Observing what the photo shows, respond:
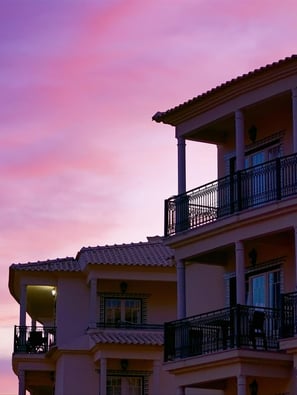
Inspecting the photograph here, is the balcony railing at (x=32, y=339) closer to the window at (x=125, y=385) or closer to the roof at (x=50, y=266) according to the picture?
the roof at (x=50, y=266)

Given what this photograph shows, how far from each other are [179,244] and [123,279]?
12.2 meters

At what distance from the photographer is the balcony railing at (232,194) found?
97.3 ft

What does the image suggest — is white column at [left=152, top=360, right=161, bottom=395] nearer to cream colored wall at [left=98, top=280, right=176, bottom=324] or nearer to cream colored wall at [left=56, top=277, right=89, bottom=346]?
cream colored wall at [left=98, top=280, right=176, bottom=324]

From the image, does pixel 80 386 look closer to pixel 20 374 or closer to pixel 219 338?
pixel 20 374

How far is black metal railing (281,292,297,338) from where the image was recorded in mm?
28484

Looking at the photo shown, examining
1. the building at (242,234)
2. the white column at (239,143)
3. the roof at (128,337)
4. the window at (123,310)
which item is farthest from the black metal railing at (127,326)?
the white column at (239,143)

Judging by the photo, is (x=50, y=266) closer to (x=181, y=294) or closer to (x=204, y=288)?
(x=204, y=288)

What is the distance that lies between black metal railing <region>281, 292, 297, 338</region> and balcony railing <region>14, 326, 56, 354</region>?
786 inches

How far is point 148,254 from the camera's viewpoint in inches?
1810

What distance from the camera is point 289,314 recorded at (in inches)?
1126

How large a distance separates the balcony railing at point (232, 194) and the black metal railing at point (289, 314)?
2495 millimetres

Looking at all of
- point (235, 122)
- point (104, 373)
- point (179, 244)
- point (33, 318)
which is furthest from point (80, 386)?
point (235, 122)

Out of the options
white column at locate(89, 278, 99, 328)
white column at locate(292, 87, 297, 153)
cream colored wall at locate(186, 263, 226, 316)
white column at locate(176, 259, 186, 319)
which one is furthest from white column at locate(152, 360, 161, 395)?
white column at locate(292, 87, 297, 153)

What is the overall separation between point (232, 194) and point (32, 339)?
18.6 meters
